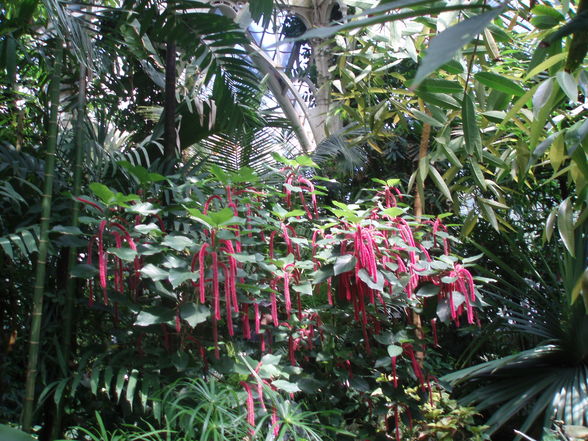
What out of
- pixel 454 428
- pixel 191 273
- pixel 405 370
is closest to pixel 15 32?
pixel 191 273

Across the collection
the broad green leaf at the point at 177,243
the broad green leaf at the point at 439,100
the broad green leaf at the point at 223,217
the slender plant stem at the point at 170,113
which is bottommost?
the broad green leaf at the point at 177,243

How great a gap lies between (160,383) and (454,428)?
1.12m

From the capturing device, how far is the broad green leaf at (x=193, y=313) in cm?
140

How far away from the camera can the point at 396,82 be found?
413 centimetres

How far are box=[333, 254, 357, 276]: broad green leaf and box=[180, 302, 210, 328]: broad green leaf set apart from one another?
1.40ft

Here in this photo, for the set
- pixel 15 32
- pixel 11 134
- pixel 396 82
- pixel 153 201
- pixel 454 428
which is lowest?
pixel 454 428

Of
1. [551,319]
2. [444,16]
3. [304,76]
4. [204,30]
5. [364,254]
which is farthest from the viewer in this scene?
[304,76]

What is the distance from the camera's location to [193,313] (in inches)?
56.4

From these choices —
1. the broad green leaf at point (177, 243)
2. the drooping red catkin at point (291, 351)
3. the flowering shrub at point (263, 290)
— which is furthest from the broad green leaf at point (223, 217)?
the drooping red catkin at point (291, 351)

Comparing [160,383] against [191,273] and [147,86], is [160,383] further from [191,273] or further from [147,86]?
[147,86]

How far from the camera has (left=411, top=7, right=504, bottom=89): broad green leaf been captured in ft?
0.88

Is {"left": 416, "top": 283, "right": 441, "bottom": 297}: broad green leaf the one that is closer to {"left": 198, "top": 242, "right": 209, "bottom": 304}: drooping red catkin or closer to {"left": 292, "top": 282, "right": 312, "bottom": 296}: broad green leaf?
{"left": 292, "top": 282, "right": 312, "bottom": 296}: broad green leaf

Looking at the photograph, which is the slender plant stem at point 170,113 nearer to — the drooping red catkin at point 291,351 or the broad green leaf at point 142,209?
the broad green leaf at point 142,209

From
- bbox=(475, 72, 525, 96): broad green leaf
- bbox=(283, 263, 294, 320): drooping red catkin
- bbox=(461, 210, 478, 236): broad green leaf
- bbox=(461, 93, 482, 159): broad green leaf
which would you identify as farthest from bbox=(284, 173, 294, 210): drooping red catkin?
bbox=(461, 93, 482, 159): broad green leaf
